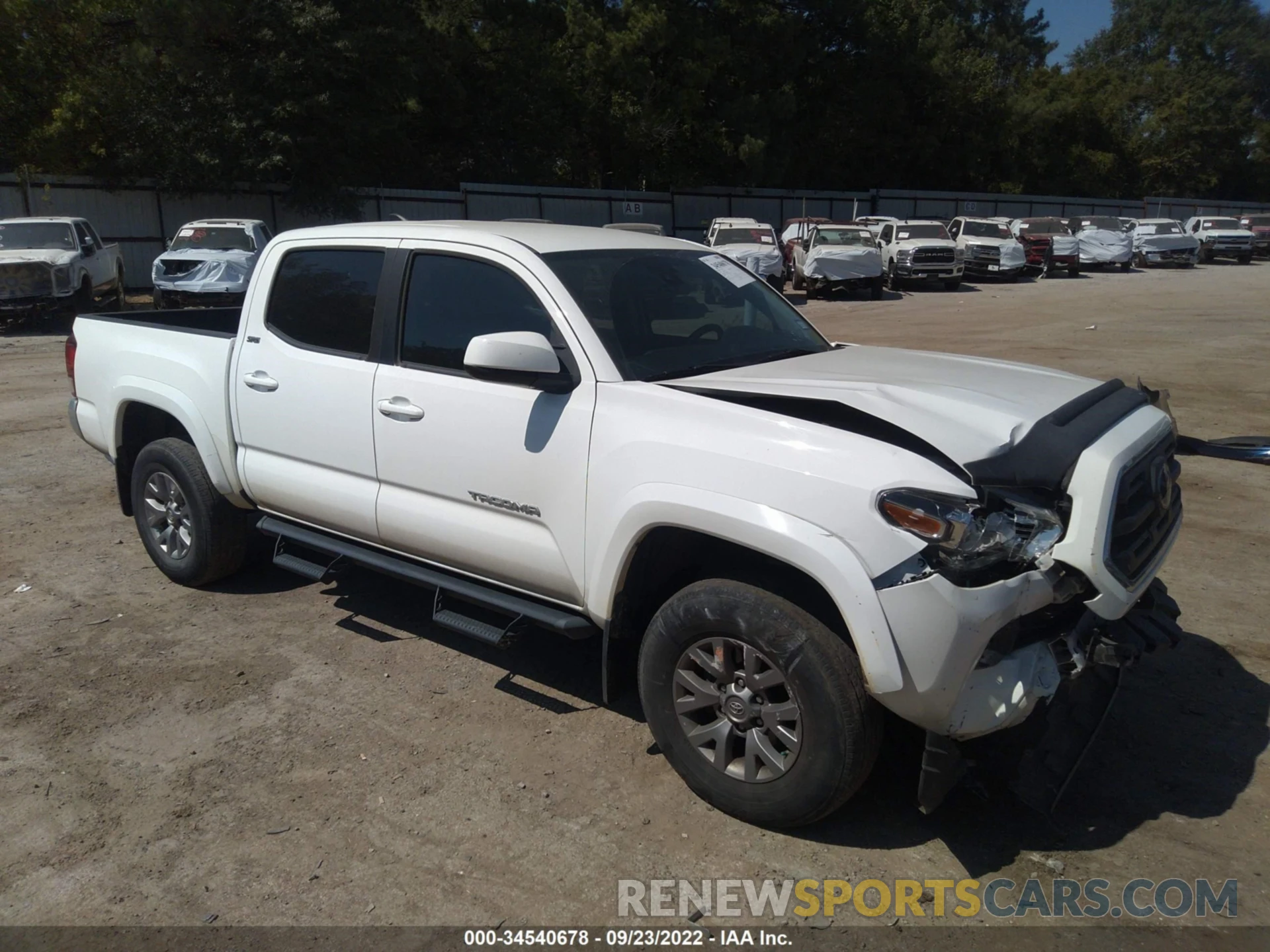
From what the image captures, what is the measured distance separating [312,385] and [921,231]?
1032 inches

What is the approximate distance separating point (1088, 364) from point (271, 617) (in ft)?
36.9

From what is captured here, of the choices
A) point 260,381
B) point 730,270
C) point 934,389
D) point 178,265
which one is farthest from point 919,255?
point 934,389

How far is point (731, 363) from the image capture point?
4.12m

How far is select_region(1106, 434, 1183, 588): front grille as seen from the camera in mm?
3227

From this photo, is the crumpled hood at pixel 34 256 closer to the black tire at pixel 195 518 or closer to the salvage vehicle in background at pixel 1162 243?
the black tire at pixel 195 518

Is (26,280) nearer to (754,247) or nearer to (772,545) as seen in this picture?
(754,247)

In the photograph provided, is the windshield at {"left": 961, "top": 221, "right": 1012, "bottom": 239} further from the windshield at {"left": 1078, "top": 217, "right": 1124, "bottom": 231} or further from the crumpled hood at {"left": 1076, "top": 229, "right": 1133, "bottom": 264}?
the windshield at {"left": 1078, "top": 217, "right": 1124, "bottom": 231}

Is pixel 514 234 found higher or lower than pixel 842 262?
higher

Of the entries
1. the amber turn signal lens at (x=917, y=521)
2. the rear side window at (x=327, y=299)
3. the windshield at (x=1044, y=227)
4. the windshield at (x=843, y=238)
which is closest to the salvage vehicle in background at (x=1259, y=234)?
the windshield at (x=1044, y=227)

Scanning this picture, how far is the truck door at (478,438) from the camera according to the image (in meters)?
3.74

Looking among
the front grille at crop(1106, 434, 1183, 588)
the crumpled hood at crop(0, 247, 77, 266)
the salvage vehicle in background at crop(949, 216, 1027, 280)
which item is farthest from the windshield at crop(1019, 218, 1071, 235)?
the front grille at crop(1106, 434, 1183, 588)

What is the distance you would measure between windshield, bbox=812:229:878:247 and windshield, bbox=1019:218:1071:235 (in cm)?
1035

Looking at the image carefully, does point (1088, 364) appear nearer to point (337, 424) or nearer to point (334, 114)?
point (337, 424)

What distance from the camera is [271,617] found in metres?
5.23
